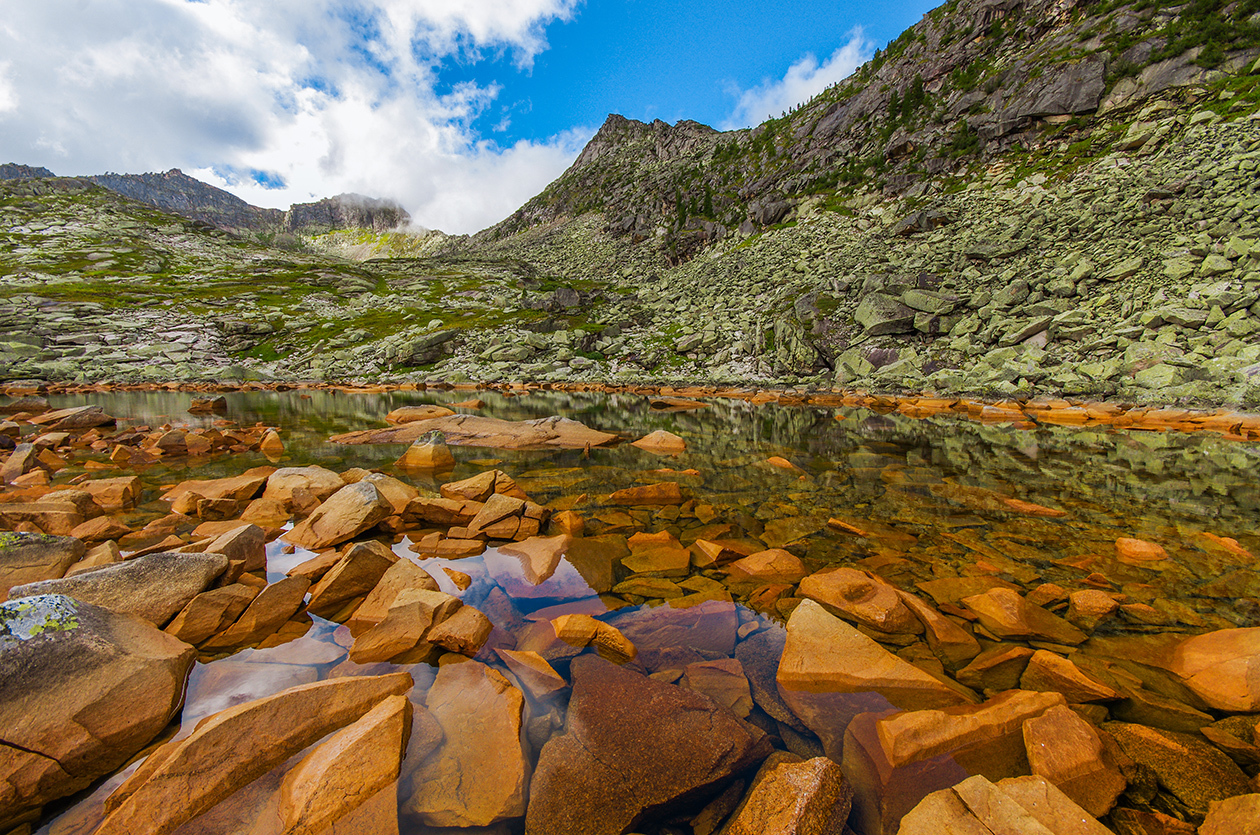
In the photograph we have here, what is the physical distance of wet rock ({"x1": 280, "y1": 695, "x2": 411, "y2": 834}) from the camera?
2.47m

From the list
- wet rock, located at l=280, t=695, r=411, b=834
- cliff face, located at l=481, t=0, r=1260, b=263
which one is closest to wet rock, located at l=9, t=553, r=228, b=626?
wet rock, located at l=280, t=695, r=411, b=834

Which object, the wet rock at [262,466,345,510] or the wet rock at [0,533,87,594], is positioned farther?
the wet rock at [262,466,345,510]

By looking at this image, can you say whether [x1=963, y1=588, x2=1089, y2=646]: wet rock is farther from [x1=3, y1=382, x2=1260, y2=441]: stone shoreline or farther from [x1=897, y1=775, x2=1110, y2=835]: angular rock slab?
[x1=3, y1=382, x2=1260, y2=441]: stone shoreline

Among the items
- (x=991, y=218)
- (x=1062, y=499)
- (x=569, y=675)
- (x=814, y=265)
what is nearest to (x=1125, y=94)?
(x=991, y=218)

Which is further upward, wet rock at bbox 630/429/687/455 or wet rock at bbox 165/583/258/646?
wet rock at bbox 165/583/258/646

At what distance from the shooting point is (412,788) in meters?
2.70

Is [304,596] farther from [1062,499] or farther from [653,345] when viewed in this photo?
[653,345]

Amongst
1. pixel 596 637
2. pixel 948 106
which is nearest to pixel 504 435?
pixel 596 637

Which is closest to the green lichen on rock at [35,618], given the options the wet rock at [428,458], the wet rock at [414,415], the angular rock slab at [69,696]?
the angular rock slab at [69,696]

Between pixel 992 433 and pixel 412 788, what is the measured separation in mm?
20089

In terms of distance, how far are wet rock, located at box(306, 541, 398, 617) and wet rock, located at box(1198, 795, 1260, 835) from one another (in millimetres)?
6427

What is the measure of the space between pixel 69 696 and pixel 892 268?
153 feet

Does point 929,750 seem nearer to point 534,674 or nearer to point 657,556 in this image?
point 534,674

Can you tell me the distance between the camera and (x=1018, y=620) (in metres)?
4.54
